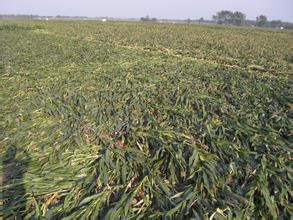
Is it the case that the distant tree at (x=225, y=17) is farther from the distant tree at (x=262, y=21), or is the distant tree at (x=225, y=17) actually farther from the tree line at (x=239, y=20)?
the distant tree at (x=262, y=21)

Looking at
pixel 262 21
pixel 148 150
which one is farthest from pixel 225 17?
pixel 148 150

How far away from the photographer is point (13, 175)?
330 centimetres

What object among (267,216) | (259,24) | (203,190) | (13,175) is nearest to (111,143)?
(13,175)

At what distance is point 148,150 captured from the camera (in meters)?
3.73

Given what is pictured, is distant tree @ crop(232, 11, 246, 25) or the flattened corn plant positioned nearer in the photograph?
the flattened corn plant

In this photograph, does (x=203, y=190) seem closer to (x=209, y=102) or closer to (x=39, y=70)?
(x=209, y=102)

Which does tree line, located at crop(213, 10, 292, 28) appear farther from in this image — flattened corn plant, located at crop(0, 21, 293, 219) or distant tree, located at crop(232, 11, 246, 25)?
flattened corn plant, located at crop(0, 21, 293, 219)

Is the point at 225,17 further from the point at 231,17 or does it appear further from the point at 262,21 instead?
the point at 262,21

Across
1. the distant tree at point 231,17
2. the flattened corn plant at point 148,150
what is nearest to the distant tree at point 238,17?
the distant tree at point 231,17

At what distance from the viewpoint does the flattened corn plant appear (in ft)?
8.86

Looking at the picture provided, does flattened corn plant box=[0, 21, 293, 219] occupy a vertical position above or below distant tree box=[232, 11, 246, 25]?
above

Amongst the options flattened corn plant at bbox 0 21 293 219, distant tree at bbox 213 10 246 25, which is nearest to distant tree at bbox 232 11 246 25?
distant tree at bbox 213 10 246 25

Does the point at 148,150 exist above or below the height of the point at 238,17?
above

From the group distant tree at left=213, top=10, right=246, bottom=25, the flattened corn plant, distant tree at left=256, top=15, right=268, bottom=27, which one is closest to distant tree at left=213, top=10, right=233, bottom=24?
distant tree at left=213, top=10, right=246, bottom=25
